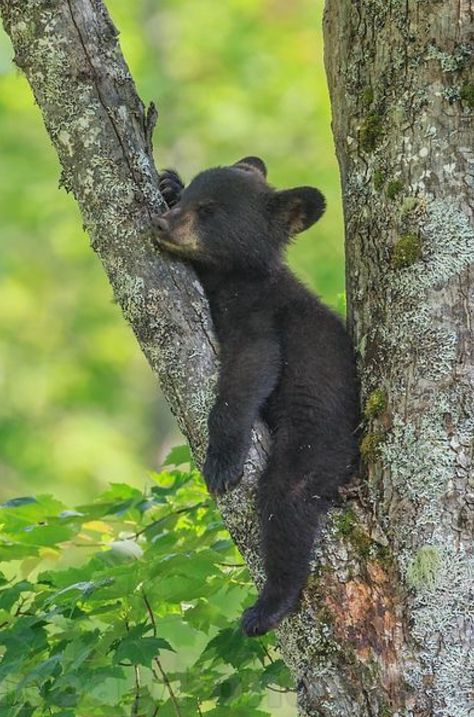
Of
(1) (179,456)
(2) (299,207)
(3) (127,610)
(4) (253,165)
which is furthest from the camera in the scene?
(4) (253,165)

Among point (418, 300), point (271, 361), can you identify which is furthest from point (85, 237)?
point (418, 300)

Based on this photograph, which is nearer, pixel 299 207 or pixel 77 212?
pixel 299 207

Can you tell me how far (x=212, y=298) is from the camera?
14.0 ft

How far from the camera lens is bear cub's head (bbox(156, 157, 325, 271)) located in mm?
4414

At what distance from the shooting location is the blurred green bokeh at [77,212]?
43.2ft

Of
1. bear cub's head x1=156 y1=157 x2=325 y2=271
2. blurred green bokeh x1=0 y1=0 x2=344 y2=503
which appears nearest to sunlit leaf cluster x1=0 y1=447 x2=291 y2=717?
bear cub's head x1=156 y1=157 x2=325 y2=271

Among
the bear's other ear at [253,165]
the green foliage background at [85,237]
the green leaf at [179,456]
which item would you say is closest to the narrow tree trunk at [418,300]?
the green leaf at [179,456]

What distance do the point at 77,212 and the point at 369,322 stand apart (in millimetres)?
10545

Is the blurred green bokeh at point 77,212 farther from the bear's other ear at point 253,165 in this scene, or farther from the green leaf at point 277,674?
the green leaf at point 277,674

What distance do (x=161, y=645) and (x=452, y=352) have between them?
1.25 metres

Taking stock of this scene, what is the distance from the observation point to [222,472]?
3295 millimetres

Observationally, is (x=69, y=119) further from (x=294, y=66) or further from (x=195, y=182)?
(x=294, y=66)

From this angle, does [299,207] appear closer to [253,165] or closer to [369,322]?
[253,165]

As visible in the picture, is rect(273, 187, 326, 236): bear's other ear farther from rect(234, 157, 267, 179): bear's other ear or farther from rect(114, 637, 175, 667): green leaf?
rect(114, 637, 175, 667): green leaf
